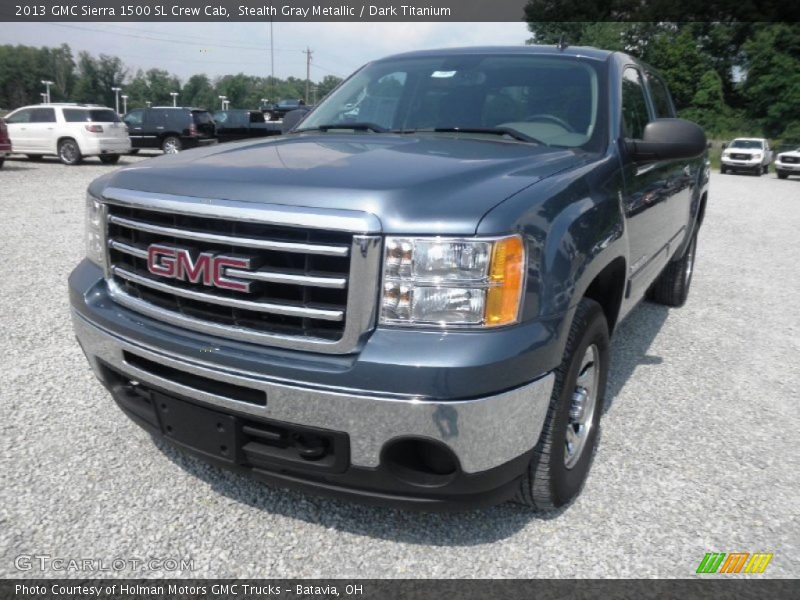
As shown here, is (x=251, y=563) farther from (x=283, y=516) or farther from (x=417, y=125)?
(x=417, y=125)

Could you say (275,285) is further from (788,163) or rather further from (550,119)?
(788,163)

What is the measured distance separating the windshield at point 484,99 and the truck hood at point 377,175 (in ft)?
0.88

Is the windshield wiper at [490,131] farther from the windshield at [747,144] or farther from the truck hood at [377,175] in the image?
the windshield at [747,144]

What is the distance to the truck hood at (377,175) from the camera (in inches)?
77.9

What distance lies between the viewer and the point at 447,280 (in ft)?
6.40

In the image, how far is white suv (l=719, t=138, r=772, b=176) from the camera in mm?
28766

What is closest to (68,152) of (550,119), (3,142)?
(3,142)

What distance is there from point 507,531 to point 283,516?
34.7 inches

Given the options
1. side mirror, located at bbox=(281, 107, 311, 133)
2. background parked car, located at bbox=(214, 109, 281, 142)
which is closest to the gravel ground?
side mirror, located at bbox=(281, 107, 311, 133)

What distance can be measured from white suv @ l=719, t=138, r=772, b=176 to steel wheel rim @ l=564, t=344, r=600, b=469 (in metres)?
30.4

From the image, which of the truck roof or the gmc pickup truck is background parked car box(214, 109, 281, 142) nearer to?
the truck roof

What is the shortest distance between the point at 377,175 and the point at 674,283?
4.32m

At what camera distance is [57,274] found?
6.16m

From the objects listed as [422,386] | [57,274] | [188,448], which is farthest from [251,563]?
[57,274]
